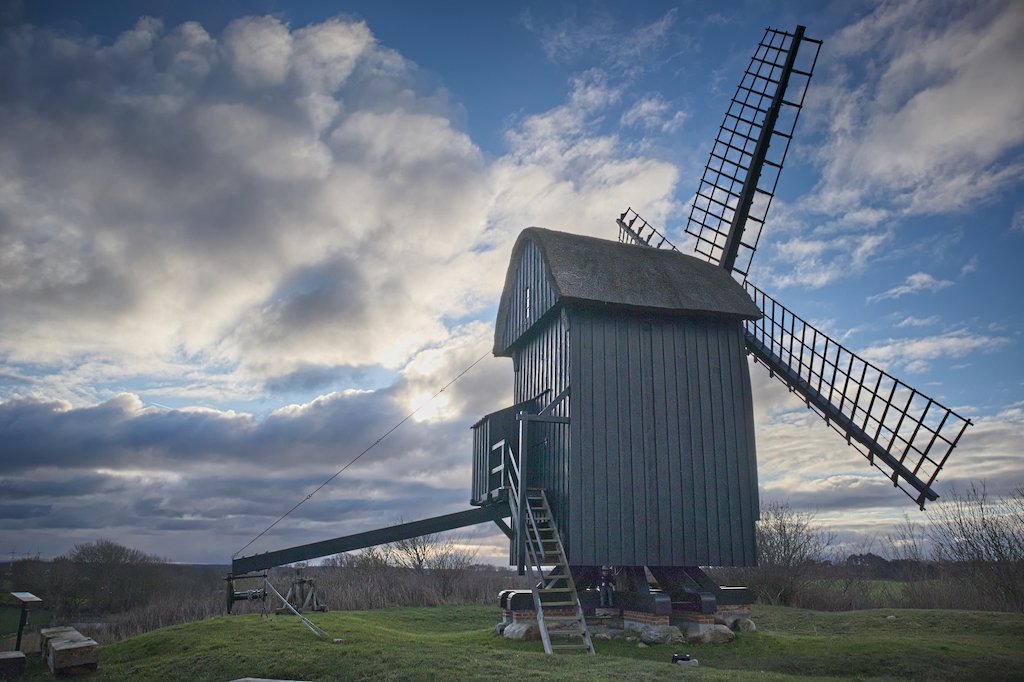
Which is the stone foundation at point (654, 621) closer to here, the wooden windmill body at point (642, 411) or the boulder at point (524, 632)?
the boulder at point (524, 632)

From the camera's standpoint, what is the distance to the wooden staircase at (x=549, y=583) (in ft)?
46.4

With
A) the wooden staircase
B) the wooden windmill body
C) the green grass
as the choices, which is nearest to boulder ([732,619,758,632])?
the green grass

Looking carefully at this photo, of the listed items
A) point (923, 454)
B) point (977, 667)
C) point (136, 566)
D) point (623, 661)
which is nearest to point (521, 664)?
point (623, 661)

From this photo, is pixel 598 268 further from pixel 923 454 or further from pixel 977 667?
pixel 977 667

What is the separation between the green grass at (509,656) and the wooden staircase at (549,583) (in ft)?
2.02

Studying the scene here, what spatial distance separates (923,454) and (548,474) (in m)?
8.45

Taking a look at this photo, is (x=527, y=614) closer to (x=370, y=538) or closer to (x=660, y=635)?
(x=660, y=635)

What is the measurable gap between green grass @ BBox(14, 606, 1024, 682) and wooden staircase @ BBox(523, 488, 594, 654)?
62cm

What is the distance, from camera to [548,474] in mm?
17203

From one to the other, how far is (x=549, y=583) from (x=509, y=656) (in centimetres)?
345

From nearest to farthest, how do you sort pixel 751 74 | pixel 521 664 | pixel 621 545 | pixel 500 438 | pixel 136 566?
pixel 521 664
pixel 621 545
pixel 500 438
pixel 751 74
pixel 136 566

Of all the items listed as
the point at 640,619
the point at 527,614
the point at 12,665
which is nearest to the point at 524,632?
the point at 527,614

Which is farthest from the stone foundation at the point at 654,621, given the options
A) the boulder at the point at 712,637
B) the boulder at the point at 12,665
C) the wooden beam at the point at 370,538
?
the boulder at the point at 12,665

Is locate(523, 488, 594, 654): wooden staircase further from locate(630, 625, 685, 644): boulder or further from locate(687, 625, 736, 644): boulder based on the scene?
locate(687, 625, 736, 644): boulder
